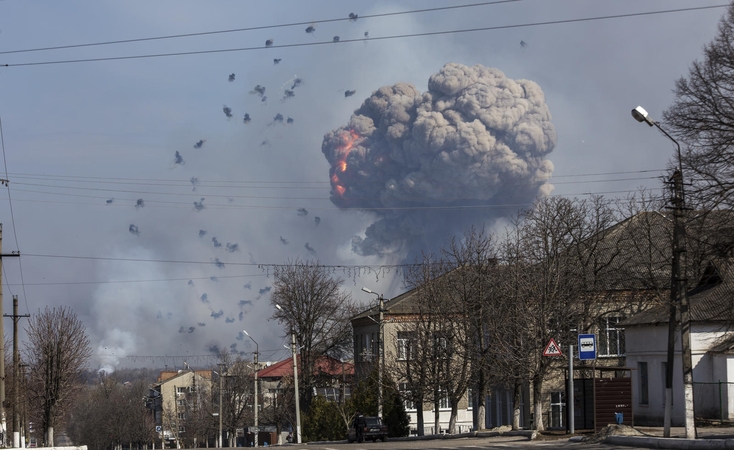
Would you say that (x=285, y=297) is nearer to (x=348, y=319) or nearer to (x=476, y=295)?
(x=348, y=319)

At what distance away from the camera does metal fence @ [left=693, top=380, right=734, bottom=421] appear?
35.7 meters

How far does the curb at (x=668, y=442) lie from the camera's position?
20531 millimetres

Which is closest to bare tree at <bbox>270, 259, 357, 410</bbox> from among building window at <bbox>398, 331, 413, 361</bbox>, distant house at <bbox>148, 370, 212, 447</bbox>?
building window at <bbox>398, 331, 413, 361</bbox>

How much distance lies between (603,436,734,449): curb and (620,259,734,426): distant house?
993cm

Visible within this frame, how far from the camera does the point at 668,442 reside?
888 inches

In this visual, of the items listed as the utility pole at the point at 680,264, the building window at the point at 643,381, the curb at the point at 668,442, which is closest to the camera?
the curb at the point at 668,442

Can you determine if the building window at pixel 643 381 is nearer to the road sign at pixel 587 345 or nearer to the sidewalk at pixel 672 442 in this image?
the sidewalk at pixel 672 442

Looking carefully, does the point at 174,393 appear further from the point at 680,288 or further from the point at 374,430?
the point at 680,288

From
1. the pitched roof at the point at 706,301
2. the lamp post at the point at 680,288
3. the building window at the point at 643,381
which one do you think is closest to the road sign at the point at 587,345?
the lamp post at the point at 680,288

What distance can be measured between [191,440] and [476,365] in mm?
73857

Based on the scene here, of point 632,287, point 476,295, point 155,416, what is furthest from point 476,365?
point 155,416

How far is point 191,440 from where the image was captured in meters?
110

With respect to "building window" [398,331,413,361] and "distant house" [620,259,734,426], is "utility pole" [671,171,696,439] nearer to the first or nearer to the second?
"distant house" [620,259,734,426]

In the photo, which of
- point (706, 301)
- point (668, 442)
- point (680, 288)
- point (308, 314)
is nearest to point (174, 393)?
point (308, 314)
